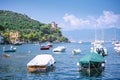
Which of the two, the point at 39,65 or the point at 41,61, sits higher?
the point at 41,61

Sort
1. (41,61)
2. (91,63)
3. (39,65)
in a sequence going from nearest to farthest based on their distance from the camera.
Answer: (91,63), (39,65), (41,61)

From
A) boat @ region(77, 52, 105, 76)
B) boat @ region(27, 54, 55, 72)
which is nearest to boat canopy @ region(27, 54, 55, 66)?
boat @ region(27, 54, 55, 72)

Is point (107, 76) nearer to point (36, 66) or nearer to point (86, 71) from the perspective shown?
point (86, 71)

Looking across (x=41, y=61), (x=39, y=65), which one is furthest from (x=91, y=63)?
(x=41, y=61)

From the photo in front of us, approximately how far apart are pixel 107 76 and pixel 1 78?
59.0ft

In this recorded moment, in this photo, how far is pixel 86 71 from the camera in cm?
5475

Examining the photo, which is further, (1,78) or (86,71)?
(86,71)

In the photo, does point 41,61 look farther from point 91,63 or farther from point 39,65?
point 91,63

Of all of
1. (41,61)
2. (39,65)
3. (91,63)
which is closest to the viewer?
(91,63)

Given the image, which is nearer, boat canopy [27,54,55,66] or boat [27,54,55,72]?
boat [27,54,55,72]

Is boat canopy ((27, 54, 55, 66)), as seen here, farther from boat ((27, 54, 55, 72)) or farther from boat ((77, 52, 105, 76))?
boat ((77, 52, 105, 76))

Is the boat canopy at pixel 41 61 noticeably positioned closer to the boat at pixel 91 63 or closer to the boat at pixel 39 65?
the boat at pixel 39 65

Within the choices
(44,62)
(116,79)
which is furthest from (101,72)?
(44,62)

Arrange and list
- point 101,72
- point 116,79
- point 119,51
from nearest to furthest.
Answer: point 116,79, point 101,72, point 119,51
